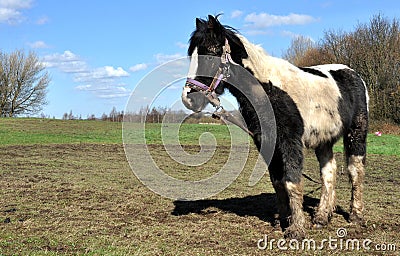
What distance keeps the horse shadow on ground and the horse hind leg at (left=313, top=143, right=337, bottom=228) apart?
52cm

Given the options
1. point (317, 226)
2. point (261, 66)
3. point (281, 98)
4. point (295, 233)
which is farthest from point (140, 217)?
point (261, 66)

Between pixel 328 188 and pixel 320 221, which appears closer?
pixel 320 221

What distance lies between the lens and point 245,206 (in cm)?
805

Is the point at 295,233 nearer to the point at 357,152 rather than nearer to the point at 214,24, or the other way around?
the point at 357,152

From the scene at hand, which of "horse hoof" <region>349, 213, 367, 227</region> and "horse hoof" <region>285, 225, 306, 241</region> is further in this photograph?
"horse hoof" <region>349, 213, 367, 227</region>

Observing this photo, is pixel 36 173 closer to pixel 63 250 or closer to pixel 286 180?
pixel 63 250

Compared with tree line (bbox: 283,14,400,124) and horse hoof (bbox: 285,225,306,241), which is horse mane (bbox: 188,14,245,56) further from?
tree line (bbox: 283,14,400,124)

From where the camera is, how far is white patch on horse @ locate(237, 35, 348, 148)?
232 inches

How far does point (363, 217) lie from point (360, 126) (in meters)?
1.48

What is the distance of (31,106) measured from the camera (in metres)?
53.2

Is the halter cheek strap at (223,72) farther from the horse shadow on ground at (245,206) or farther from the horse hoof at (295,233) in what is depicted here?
the horse shadow on ground at (245,206)

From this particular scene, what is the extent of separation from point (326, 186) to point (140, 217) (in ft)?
10.2

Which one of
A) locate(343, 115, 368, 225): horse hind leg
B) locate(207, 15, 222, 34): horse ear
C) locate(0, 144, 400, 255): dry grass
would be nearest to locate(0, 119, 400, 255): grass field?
locate(0, 144, 400, 255): dry grass

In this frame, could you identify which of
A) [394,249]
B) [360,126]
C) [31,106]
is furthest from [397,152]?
[31,106]
